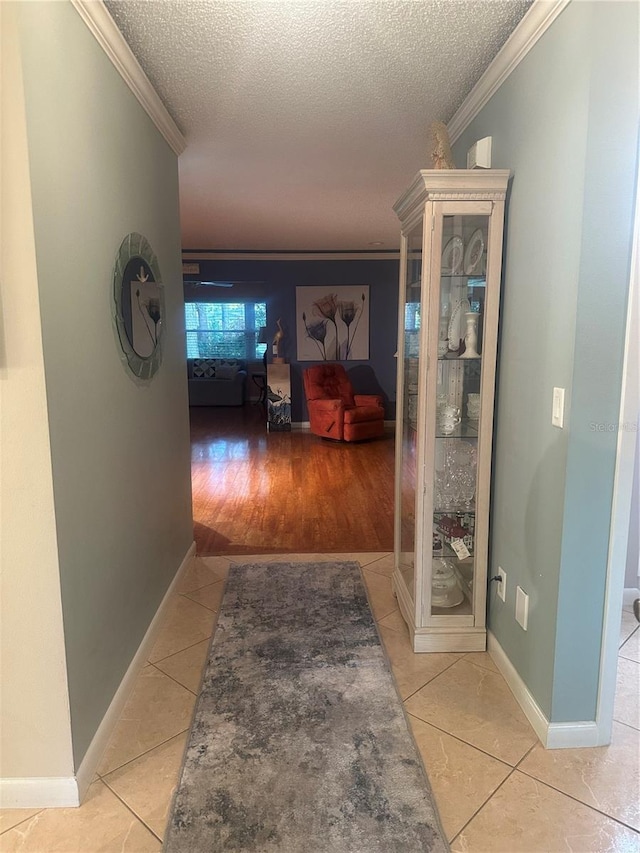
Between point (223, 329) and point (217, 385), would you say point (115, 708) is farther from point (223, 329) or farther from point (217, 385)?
point (223, 329)

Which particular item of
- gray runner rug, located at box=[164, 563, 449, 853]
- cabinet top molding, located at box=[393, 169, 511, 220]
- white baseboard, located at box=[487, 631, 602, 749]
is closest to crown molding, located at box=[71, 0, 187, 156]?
cabinet top molding, located at box=[393, 169, 511, 220]

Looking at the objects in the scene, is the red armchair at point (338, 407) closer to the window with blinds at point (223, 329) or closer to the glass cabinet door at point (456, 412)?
the window with blinds at point (223, 329)

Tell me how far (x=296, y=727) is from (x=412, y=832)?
1.78 feet

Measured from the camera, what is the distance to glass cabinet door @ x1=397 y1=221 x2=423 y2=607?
2385 mm

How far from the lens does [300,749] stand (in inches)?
72.0

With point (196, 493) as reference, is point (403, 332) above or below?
above

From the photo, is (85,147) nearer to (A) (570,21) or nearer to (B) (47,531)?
(B) (47,531)

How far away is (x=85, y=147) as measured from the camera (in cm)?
172

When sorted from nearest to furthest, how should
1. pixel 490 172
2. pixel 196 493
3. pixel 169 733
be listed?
pixel 169 733 → pixel 490 172 → pixel 196 493

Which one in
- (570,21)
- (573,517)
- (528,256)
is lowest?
(573,517)

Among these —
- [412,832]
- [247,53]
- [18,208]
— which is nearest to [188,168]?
[247,53]

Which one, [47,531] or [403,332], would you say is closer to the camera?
[47,531]

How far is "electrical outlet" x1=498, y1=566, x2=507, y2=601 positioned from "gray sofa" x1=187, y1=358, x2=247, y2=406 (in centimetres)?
791

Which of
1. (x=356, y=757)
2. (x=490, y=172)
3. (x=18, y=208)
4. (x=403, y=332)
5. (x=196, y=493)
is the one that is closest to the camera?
(x=18, y=208)
